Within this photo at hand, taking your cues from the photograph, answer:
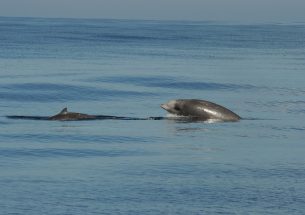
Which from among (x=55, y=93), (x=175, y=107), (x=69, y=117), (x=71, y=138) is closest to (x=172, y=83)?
(x=55, y=93)

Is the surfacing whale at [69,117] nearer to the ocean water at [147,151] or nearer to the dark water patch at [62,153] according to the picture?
the ocean water at [147,151]

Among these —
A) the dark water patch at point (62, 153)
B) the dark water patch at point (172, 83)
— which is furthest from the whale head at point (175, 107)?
the dark water patch at point (172, 83)

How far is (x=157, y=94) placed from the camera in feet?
147

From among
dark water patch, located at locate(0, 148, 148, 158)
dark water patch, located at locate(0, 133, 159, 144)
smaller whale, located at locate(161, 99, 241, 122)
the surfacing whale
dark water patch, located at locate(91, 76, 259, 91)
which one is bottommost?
dark water patch, located at locate(0, 148, 148, 158)

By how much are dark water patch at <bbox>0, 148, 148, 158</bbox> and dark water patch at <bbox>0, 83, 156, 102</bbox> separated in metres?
14.1

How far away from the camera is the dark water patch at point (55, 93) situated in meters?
41.4

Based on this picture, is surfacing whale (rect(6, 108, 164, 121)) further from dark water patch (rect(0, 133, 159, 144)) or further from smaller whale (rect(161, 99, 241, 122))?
dark water patch (rect(0, 133, 159, 144))

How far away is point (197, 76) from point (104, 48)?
36842 millimetres

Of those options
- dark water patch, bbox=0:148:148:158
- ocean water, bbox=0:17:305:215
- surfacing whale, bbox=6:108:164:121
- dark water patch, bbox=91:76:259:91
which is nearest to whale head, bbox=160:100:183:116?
surfacing whale, bbox=6:108:164:121

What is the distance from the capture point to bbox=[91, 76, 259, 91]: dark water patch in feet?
164

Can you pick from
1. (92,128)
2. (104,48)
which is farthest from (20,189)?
(104,48)

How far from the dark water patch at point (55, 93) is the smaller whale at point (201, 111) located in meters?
8.59

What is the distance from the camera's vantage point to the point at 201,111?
32906 mm

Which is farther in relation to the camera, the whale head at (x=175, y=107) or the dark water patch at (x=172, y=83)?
the dark water patch at (x=172, y=83)
